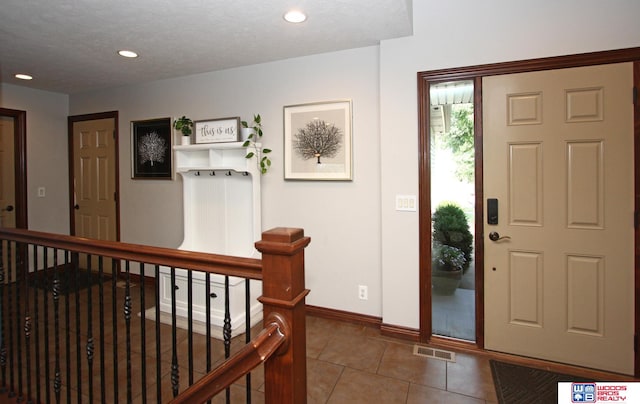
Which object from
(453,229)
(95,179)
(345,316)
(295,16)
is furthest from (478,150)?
(95,179)

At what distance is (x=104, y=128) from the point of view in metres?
4.30

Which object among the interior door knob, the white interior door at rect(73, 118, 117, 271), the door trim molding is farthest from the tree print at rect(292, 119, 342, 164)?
the white interior door at rect(73, 118, 117, 271)

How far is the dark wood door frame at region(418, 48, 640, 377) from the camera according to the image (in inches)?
83.6

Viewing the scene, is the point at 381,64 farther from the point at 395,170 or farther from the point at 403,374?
the point at 403,374

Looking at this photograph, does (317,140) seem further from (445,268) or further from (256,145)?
(445,268)

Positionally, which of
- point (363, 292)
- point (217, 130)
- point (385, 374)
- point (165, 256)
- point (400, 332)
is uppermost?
point (217, 130)

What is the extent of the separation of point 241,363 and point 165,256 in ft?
1.80

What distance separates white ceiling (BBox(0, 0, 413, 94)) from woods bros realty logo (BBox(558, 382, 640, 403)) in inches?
106

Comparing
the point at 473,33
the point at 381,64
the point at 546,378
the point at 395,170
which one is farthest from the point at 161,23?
the point at 546,378

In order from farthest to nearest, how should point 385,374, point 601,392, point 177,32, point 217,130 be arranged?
point 217,130, point 177,32, point 385,374, point 601,392

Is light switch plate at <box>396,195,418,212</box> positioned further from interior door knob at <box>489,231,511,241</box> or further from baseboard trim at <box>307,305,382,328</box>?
baseboard trim at <box>307,305,382,328</box>

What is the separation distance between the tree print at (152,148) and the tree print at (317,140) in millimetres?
1813

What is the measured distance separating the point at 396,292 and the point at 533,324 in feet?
3.27

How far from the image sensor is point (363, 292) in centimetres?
299
